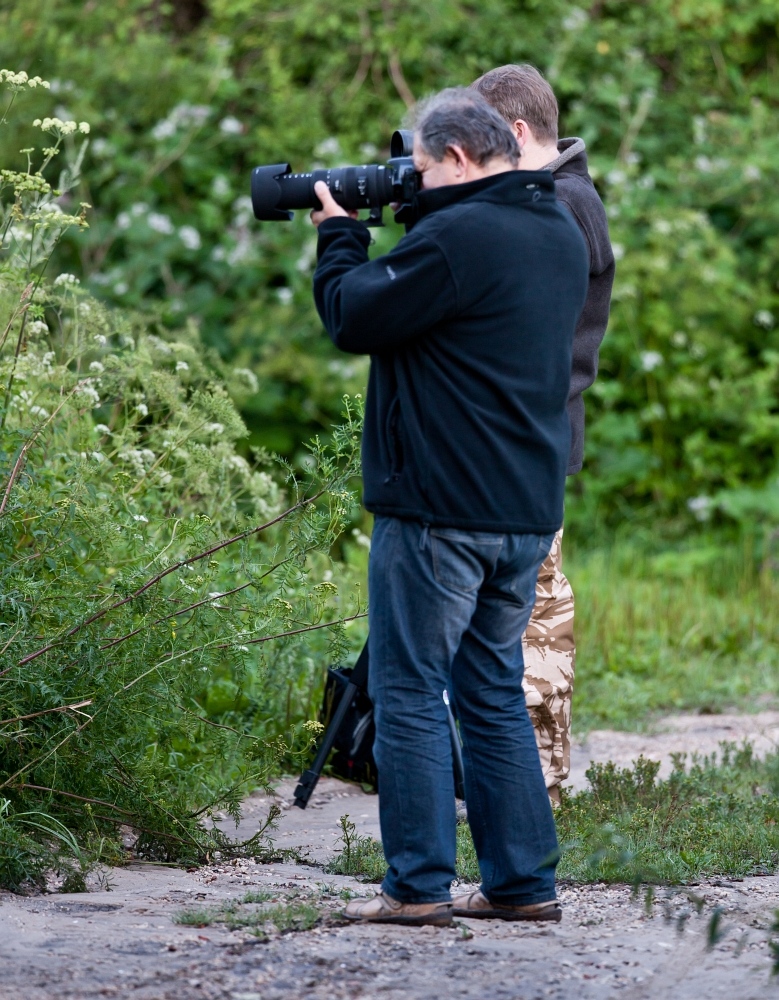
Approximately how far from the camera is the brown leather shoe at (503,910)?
9.14 feet

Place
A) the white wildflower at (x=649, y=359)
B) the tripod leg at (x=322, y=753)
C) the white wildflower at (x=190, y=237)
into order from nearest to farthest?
the tripod leg at (x=322, y=753)
the white wildflower at (x=190, y=237)
the white wildflower at (x=649, y=359)

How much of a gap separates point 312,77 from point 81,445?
585 centimetres

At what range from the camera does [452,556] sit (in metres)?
2.62

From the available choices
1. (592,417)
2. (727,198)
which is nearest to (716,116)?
(727,198)

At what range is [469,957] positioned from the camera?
8.24 ft

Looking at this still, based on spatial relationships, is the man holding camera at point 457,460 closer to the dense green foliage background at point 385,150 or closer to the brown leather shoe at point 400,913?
the brown leather shoe at point 400,913

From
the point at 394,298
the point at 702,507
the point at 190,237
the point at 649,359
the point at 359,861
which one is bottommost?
the point at 359,861

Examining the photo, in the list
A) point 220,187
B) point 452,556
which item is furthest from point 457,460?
point 220,187

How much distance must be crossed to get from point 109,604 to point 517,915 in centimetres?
118

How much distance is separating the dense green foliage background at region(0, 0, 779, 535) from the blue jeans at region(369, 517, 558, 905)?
4.99m

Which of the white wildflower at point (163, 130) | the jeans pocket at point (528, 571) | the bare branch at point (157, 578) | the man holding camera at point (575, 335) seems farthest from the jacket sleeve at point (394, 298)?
the white wildflower at point (163, 130)

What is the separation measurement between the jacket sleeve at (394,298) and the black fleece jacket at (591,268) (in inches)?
40.3

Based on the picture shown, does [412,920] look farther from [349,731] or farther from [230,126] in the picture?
[230,126]

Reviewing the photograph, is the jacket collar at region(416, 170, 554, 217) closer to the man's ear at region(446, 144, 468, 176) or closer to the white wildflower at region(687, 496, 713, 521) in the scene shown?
the man's ear at region(446, 144, 468, 176)
